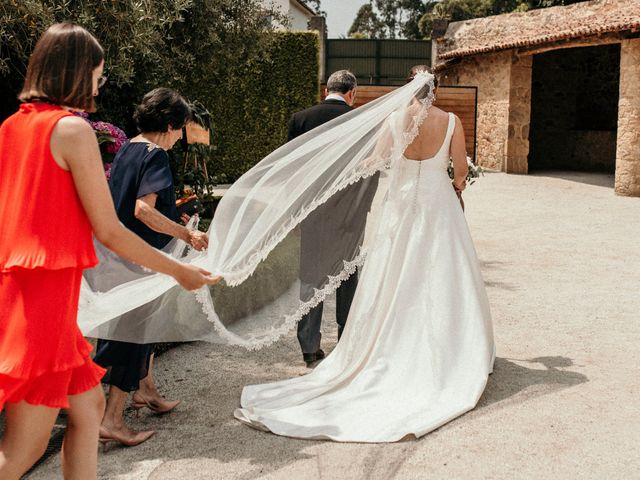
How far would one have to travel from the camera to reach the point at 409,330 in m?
4.58

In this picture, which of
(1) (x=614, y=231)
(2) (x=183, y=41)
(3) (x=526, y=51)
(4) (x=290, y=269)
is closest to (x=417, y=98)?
(4) (x=290, y=269)

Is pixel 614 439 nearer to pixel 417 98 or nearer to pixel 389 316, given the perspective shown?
pixel 389 316

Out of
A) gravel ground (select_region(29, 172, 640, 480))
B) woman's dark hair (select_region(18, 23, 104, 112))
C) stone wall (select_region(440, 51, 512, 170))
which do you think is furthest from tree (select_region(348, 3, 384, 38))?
woman's dark hair (select_region(18, 23, 104, 112))

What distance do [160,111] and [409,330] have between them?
77.3 inches

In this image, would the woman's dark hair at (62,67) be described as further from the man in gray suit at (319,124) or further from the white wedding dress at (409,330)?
the man in gray suit at (319,124)

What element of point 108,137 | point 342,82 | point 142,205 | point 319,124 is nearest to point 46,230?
point 142,205

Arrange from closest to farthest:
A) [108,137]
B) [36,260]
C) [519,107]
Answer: [36,260] < [108,137] < [519,107]

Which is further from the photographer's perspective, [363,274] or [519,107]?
[519,107]

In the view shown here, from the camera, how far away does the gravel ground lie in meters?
3.55

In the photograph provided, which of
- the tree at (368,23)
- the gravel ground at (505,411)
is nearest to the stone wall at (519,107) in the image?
the gravel ground at (505,411)

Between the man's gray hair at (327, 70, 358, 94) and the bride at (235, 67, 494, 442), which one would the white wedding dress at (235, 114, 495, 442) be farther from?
the man's gray hair at (327, 70, 358, 94)

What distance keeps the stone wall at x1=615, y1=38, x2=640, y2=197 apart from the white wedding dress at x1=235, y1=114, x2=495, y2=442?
11.5 meters

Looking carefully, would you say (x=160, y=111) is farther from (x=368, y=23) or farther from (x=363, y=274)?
(x=368, y=23)

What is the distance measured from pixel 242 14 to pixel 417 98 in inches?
190
